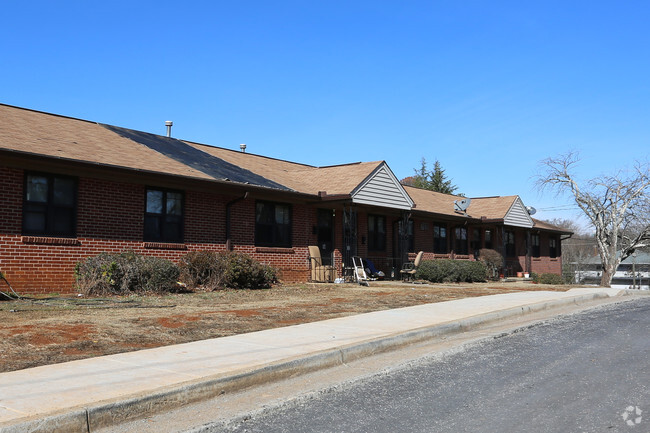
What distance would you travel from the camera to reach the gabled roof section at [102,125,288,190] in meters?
19.1

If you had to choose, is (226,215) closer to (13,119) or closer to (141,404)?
(13,119)

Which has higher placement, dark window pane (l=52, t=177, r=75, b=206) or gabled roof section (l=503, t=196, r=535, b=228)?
gabled roof section (l=503, t=196, r=535, b=228)

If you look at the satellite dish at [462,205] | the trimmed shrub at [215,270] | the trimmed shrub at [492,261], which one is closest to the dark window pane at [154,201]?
the trimmed shrub at [215,270]

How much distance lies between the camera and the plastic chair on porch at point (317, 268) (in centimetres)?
2153

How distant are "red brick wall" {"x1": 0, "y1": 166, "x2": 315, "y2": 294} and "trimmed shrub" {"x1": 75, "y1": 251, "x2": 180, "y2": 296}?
0.59 meters

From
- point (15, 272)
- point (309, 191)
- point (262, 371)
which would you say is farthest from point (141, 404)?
point (309, 191)

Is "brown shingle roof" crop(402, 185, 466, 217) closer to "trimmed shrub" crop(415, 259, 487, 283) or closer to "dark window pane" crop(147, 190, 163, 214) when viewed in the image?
"trimmed shrub" crop(415, 259, 487, 283)

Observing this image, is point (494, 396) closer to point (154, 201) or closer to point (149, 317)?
point (149, 317)

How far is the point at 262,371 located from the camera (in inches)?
261

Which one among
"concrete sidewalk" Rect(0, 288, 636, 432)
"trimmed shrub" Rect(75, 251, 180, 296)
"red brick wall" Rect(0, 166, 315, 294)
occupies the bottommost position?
"concrete sidewalk" Rect(0, 288, 636, 432)

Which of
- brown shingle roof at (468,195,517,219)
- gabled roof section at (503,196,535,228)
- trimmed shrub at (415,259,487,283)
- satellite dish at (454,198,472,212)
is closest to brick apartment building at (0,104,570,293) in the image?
trimmed shrub at (415,259,487,283)

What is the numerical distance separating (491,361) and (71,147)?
12.2 meters

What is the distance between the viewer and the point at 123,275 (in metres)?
14.5

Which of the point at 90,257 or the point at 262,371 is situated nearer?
the point at 262,371
